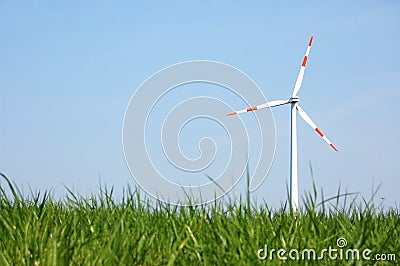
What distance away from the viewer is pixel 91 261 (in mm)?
4129

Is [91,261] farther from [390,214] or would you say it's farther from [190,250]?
[390,214]

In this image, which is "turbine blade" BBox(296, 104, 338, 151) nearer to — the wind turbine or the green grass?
the wind turbine

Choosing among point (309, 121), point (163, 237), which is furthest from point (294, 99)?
point (163, 237)

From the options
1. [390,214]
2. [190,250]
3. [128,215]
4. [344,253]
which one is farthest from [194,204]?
[390,214]

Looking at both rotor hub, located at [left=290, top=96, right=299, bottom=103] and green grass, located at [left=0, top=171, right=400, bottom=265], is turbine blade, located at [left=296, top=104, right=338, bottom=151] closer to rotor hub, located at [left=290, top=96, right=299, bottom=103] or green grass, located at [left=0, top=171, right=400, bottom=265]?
rotor hub, located at [left=290, top=96, right=299, bottom=103]

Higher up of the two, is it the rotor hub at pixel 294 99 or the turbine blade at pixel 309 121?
the rotor hub at pixel 294 99

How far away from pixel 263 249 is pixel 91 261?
1283 mm

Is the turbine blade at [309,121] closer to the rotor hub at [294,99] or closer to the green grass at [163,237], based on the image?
the rotor hub at [294,99]

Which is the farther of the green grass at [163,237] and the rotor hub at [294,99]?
the rotor hub at [294,99]

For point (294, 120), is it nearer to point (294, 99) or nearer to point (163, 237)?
point (294, 99)

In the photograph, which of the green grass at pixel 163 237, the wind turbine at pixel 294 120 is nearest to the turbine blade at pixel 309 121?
the wind turbine at pixel 294 120

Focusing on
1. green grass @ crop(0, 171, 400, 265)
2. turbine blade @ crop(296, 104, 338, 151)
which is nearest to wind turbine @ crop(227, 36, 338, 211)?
turbine blade @ crop(296, 104, 338, 151)

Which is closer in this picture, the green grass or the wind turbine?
the green grass

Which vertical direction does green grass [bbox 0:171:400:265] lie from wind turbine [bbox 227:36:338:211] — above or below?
below
